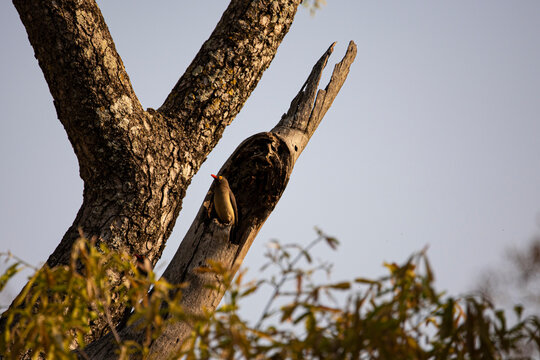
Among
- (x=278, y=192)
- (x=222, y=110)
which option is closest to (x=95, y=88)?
(x=222, y=110)

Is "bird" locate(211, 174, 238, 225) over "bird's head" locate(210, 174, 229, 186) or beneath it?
beneath

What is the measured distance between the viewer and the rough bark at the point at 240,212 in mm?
2006

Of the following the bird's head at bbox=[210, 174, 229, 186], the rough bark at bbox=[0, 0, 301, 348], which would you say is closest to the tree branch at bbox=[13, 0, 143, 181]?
the rough bark at bbox=[0, 0, 301, 348]

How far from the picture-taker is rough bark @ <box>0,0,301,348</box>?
7.55 ft

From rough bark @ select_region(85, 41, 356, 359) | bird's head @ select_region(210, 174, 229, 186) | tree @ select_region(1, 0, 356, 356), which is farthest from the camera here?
bird's head @ select_region(210, 174, 229, 186)

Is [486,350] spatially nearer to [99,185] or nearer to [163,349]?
[163,349]

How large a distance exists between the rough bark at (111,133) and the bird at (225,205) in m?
0.22

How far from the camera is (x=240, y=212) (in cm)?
256

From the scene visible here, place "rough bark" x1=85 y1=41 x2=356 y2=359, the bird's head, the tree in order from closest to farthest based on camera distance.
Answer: "rough bark" x1=85 y1=41 x2=356 y2=359 → the tree → the bird's head

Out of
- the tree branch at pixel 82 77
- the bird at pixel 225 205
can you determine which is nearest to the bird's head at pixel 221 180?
the bird at pixel 225 205

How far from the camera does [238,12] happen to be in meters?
2.80

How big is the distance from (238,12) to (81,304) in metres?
2.03

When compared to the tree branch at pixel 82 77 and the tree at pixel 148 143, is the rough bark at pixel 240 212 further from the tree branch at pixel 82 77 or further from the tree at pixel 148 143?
the tree branch at pixel 82 77

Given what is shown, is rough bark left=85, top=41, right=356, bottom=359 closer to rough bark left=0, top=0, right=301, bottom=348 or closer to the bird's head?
the bird's head
